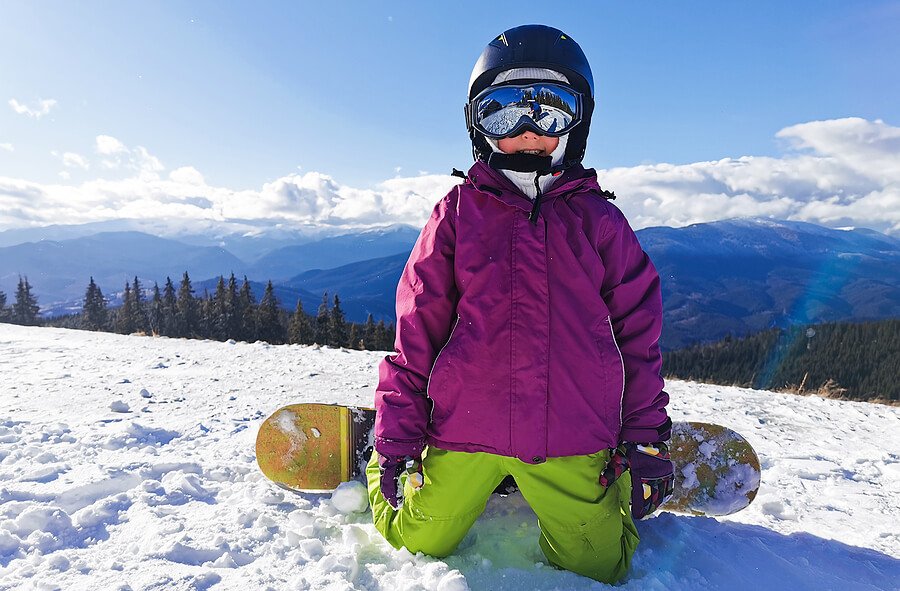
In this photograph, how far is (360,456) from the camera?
3322mm

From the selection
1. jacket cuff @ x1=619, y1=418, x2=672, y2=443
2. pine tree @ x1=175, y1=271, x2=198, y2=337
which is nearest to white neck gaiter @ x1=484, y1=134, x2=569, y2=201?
jacket cuff @ x1=619, y1=418, x2=672, y2=443

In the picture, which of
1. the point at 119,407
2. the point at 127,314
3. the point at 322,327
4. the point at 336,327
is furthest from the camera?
the point at 127,314

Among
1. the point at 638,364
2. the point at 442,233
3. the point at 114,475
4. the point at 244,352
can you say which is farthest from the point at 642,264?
the point at 244,352

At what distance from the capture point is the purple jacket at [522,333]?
2.31 metres

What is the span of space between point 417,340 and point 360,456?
4.33ft

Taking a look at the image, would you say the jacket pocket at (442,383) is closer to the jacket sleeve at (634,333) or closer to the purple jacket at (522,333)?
the purple jacket at (522,333)

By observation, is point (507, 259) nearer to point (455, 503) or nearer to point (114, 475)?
point (455, 503)

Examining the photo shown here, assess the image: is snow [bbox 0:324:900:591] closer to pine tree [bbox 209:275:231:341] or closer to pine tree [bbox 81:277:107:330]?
pine tree [bbox 209:275:231:341]

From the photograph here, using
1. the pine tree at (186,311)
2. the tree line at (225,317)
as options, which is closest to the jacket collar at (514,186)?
the tree line at (225,317)

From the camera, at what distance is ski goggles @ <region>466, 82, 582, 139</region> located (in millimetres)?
2578

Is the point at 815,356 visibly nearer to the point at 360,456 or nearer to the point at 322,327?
the point at 322,327

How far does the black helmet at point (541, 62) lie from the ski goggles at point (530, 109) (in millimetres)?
89

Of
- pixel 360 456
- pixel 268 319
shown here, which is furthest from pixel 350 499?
pixel 268 319

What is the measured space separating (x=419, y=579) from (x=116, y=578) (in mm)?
1348
